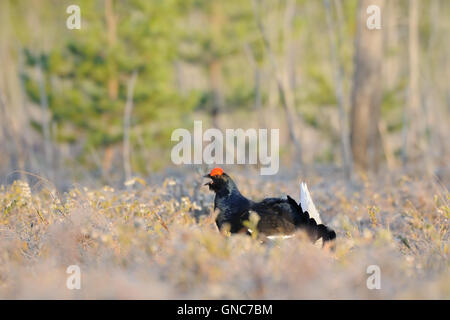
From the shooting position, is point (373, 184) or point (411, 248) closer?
point (411, 248)

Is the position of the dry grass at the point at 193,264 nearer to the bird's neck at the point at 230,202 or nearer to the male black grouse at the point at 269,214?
the male black grouse at the point at 269,214

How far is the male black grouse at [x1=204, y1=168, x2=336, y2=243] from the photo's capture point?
4.16 metres

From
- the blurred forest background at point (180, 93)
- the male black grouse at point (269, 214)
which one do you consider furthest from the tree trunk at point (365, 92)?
the male black grouse at point (269, 214)

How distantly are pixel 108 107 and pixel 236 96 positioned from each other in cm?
536

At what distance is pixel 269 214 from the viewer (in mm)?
4262

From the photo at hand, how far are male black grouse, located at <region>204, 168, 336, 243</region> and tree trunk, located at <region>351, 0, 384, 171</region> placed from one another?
6146mm

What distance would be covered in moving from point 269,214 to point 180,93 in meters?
13.1

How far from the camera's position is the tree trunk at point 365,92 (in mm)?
9914

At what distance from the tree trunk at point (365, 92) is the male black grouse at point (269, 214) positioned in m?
6.15

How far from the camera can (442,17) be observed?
93.9 feet

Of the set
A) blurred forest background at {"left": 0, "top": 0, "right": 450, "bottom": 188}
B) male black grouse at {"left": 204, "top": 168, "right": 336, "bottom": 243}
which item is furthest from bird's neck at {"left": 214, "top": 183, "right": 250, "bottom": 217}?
blurred forest background at {"left": 0, "top": 0, "right": 450, "bottom": 188}

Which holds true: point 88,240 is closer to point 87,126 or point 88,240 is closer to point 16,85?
point 87,126

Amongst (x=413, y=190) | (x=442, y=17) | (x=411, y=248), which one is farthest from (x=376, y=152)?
(x=442, y=17)

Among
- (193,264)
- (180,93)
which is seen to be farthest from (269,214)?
(180,93)
